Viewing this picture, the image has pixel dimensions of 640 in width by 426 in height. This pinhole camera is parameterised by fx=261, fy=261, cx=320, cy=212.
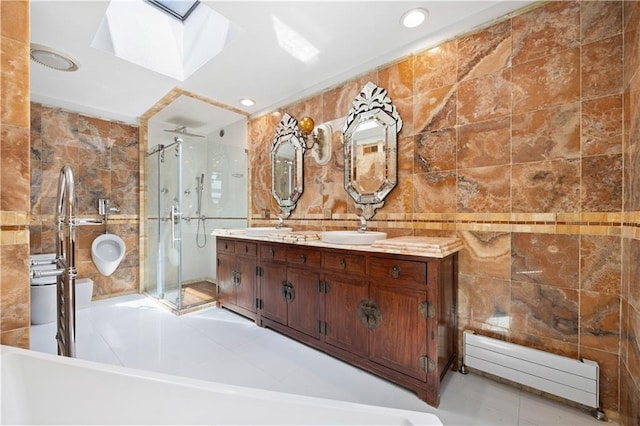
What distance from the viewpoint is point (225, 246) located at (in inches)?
117

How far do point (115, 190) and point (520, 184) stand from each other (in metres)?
4.44

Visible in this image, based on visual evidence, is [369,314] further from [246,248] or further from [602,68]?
[602,68]

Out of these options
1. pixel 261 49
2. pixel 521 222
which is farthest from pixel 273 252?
pixel 521 222

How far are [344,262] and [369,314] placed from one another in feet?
1.28

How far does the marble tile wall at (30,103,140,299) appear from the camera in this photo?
9.80ft

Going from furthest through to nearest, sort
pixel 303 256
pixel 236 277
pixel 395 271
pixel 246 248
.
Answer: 1. pixel 236 277
2. pixel 246 248
3. pixel 303 256
4. pixel 395 271

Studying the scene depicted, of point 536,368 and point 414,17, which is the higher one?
point 414,17

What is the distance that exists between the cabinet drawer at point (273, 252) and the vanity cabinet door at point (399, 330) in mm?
883

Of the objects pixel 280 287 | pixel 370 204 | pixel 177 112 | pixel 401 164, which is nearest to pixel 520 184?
pixel 401 164

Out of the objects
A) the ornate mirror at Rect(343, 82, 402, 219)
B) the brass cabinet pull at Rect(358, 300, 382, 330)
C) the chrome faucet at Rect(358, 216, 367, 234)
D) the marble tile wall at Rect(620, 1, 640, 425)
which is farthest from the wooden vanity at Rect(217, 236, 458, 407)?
the marble tile wall at Rect(620, 1, 640, 425)

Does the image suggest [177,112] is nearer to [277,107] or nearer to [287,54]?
[277,107]

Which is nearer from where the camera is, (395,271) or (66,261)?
(66,261)

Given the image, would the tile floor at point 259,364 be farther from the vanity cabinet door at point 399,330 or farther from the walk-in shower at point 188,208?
the walk-in shower at point 188,208

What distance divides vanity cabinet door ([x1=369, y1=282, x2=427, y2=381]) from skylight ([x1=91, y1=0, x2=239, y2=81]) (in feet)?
7.41
